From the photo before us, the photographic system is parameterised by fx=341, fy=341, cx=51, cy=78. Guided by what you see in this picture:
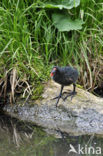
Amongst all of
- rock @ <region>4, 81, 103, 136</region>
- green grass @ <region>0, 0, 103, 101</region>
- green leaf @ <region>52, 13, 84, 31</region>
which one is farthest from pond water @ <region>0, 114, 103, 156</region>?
green leaf @ <region>52, 13, 84, 31</region>

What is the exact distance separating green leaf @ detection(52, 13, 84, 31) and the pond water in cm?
188

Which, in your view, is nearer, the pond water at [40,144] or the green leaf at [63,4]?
the pond water at [40,144]

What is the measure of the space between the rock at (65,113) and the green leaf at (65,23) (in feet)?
3.45

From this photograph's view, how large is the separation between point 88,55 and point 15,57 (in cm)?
139

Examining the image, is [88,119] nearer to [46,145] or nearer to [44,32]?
[46,145]

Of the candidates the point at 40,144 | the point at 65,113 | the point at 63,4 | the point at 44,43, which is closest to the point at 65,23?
the point at 63,4

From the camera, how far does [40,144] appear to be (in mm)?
4297

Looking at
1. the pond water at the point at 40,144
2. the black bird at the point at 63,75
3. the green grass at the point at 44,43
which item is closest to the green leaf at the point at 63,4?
the green grass at the point at 44,43

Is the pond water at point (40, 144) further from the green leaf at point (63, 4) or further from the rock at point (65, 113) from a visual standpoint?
the green leaf at point (63, 4)

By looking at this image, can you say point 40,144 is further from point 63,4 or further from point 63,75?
point 63,4

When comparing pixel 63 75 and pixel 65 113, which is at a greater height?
pixel 63 75

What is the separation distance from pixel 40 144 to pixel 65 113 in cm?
88

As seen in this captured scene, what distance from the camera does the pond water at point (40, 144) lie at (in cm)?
405

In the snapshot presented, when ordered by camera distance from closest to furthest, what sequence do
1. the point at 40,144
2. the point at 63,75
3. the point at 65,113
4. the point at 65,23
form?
the point at 40,144 < the point at 63,75 < the point at 65,113 < the point at 65,23
